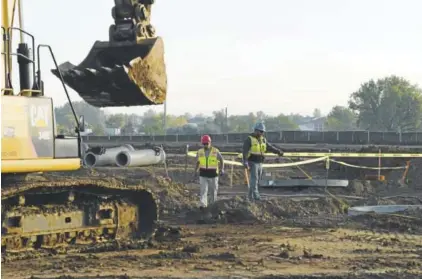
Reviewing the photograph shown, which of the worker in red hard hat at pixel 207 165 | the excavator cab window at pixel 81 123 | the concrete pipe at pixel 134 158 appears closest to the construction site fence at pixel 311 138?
the concrete pipe at pixel 134 158

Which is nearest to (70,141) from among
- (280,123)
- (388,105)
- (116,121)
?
(388,105)

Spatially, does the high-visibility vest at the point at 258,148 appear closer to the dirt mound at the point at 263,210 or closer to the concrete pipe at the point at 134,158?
the dirt mound at the point at 263,210

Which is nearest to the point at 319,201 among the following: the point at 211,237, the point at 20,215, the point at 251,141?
the point at 251,141

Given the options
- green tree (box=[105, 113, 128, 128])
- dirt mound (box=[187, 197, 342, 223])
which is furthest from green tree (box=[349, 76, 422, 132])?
dirt mound (box=[187, 197, 342, 223])

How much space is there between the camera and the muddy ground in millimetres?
9289

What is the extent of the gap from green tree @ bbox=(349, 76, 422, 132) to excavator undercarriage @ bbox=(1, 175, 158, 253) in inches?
3028

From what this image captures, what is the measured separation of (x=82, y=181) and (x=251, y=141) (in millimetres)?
6259

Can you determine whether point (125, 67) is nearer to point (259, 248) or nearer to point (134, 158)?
point (259, 248)

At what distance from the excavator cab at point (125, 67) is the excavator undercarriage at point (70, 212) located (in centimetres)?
129

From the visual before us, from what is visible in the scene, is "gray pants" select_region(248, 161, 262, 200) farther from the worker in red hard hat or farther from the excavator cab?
the excavator cab

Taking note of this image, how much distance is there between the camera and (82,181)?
35.2 feet

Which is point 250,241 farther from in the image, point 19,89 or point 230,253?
point 19,89

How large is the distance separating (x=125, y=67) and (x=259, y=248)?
10.7ft

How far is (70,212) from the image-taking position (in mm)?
10812
